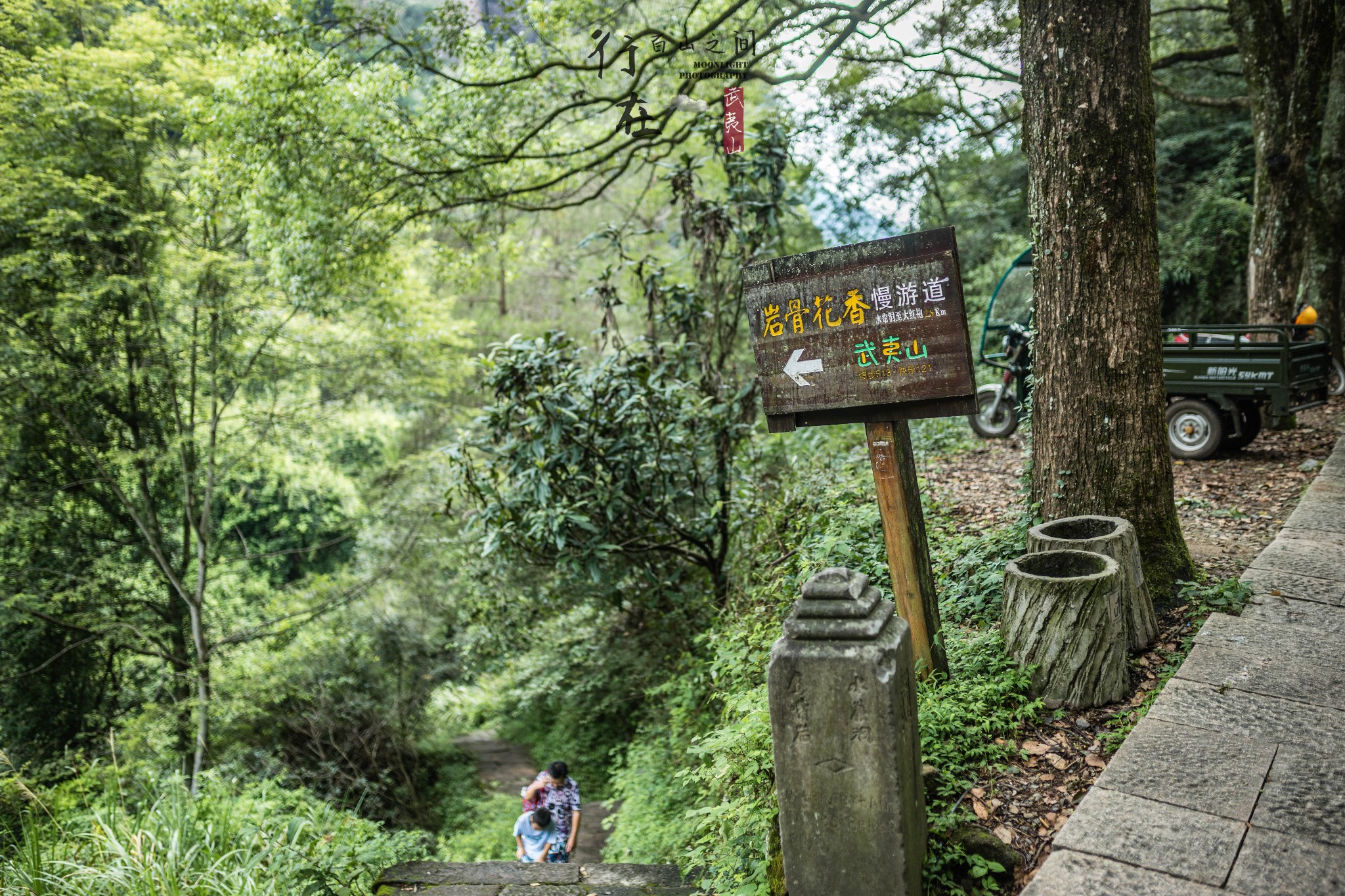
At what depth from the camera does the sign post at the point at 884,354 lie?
306 centimetres

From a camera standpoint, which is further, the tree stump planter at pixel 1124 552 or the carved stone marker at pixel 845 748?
the tree stump planter at pixel 1124 552

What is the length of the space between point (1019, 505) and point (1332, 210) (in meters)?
7.55

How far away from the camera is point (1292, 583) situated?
4059 millimetres

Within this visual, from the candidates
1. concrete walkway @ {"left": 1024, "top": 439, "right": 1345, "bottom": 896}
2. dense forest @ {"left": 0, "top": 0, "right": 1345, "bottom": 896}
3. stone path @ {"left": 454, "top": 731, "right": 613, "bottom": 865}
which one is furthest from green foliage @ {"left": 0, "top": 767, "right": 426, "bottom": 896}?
concrete walkway @ {"left": 1024, "top": 439, "right": 1345, "bottom": 896}

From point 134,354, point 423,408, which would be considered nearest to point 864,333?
point 134,354

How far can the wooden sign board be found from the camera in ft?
10.0

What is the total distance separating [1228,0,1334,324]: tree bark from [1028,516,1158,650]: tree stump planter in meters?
6.76

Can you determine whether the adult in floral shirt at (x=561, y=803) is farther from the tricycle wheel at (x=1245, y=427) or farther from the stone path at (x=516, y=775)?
the tricycle wheel at (x=1245, y=427)

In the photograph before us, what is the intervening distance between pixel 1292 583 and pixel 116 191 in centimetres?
1128

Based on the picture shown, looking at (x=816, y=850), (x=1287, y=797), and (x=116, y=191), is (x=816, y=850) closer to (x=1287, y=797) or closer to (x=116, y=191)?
(x=1287, y=797)

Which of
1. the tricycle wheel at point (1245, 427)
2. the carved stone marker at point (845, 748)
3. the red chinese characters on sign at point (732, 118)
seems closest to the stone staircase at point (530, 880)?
the carved stone marker at point (845, 748)

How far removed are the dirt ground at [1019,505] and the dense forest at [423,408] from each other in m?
0.13

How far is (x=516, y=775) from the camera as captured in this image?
431 inches

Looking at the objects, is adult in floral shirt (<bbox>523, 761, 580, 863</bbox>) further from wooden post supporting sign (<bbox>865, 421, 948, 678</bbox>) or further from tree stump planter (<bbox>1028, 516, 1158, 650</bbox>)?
tree stump planter (<bbox>1028, 516, 1158, 650</bbox>)
